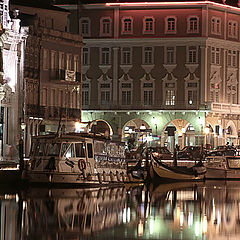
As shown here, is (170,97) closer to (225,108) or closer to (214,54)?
(225,108)

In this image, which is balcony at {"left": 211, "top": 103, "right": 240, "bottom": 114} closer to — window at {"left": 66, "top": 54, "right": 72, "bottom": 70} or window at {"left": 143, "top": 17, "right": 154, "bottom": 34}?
window at {"left": 143, "top": 17, "right": 154, "bottom": 34}

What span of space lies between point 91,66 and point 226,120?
49.0ft

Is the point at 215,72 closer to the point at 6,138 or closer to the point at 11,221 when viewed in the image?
the point at 6,138

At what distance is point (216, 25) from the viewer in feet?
310

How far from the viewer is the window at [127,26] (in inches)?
3745

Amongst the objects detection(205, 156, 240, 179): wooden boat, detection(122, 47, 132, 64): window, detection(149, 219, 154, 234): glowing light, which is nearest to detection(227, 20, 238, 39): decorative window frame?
detection(122, 47, 132, 64): window

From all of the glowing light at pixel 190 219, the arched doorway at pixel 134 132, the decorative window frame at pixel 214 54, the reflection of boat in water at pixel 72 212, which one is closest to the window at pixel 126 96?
the arched doorway at pixel 134 132

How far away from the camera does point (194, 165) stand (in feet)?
230

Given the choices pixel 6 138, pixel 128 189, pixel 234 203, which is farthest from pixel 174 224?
pixel 6 138

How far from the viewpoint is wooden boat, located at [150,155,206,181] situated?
62562 mm

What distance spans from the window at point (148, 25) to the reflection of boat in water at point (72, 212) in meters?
49.0

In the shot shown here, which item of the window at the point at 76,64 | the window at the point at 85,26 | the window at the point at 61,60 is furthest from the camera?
the window at the point at 85,26

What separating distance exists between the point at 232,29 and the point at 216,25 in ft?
8.22

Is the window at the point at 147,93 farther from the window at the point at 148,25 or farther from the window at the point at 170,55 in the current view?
the window at the point at 148,25
